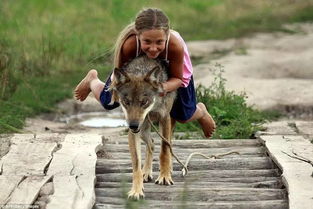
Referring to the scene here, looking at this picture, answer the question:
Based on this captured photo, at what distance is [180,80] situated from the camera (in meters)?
6.63

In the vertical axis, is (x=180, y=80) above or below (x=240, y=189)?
above

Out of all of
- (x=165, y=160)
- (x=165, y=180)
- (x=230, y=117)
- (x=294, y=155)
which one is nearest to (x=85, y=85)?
(x=165, y=160)

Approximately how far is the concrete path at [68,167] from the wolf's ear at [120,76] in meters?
0.79

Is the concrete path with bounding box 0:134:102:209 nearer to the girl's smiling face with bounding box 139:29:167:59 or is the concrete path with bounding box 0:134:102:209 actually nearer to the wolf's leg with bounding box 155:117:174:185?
the wolf's leg with bounding box 155:117:174:185

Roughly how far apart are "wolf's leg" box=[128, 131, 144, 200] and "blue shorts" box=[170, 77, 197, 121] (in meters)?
0.76

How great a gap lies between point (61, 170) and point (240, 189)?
1.47 meters

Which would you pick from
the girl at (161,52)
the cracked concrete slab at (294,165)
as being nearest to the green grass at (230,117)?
the cracked concrete slab at (294,165)

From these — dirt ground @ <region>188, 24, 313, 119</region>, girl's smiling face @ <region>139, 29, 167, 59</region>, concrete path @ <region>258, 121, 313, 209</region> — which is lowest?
dirt ground @ <region>188, 24, 313, 119</region>

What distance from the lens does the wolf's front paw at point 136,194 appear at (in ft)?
20.0

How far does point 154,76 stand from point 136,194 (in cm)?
90

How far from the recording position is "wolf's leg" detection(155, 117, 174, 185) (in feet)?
21.4

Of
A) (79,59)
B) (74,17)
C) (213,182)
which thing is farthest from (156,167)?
(74,17)

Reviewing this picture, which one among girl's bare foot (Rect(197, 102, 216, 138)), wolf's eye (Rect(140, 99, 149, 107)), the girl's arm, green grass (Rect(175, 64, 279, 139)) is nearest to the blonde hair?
the girl's arm

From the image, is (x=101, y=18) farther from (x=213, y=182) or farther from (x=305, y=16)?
(x=213, y=182)
